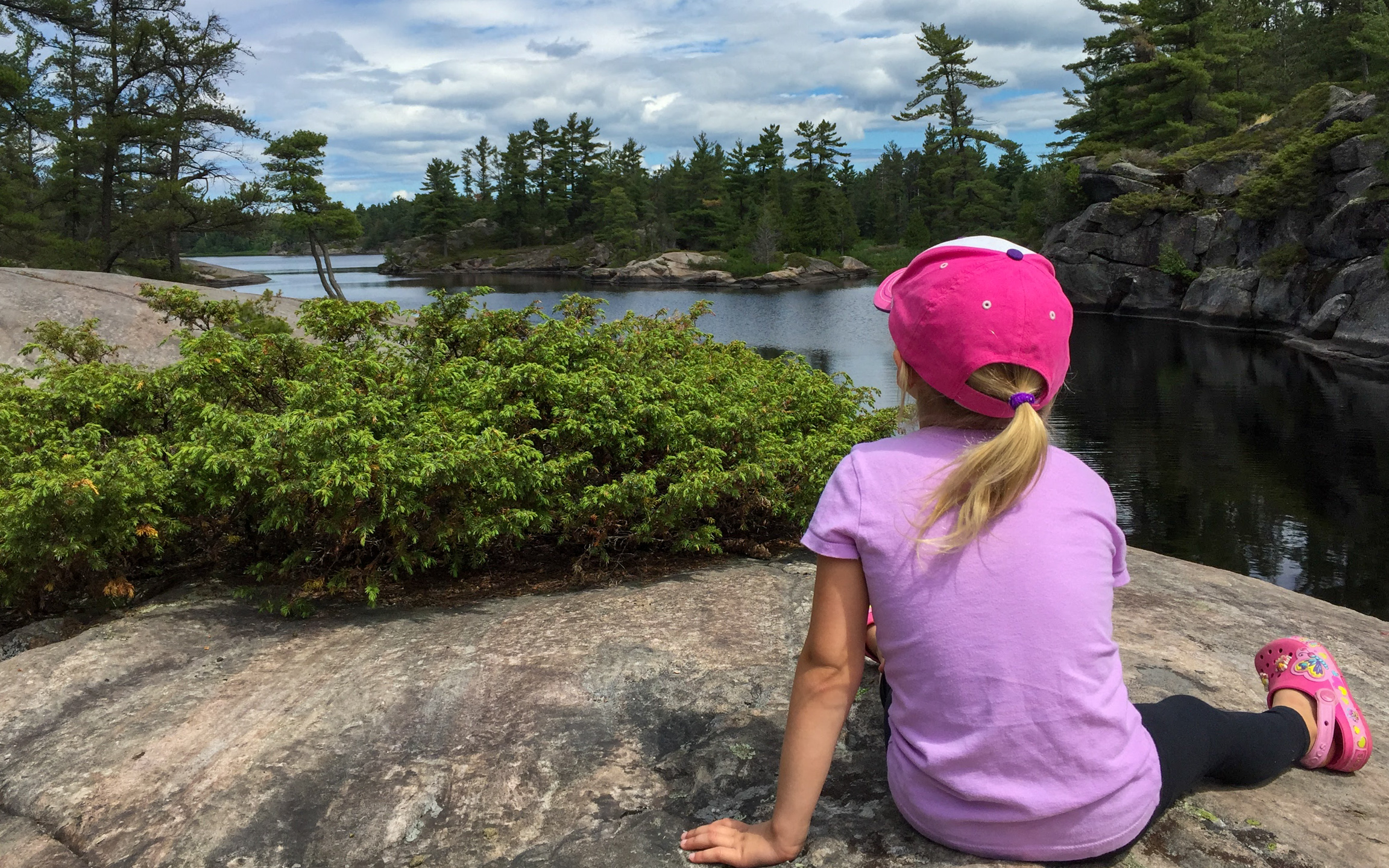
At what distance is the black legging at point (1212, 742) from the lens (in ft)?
5.90

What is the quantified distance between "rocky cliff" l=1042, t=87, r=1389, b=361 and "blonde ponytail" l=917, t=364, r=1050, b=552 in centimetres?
2125

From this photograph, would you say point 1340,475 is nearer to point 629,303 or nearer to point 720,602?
point 720,602

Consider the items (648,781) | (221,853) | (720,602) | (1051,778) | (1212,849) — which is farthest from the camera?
(720,602)

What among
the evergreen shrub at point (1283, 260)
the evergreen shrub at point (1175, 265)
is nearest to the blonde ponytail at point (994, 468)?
the evergreen shrub at point (1283, 260)

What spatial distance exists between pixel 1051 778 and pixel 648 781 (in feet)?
3.29

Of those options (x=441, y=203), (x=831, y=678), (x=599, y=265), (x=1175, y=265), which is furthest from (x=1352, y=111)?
(x=441, y=203)

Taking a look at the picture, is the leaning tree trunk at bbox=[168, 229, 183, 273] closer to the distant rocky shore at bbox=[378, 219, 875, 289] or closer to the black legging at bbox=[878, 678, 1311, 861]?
the black legging at bbox=[878, 678, 1311, 861]

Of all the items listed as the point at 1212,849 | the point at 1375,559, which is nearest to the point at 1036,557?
the point at 1212,849

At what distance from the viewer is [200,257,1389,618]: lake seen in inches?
328

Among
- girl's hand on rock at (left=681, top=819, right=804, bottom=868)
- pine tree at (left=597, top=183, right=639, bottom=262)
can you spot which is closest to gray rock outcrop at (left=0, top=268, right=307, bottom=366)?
girl's hand on rock at (left=681, top=819, right=804, bottom=868)

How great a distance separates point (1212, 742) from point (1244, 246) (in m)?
31.8

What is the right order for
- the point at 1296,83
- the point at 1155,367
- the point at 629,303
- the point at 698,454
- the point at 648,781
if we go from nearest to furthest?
the point at 648,781 < the point at 698,454 < the point at 1155,367 < the point at 629,303 < the point at 1296,83

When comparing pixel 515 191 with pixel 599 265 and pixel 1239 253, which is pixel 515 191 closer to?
pixel 599 265

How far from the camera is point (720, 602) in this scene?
11.1ft
